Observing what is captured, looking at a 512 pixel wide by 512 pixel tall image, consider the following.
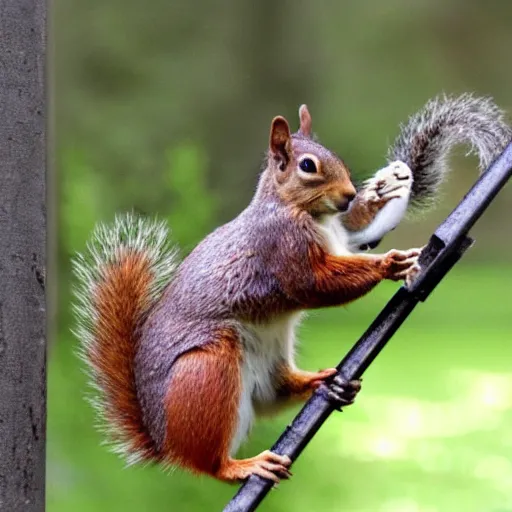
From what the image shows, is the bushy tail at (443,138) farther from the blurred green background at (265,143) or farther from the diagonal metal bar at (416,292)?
the blurred green background at (265,143)

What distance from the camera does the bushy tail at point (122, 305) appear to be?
37.8 inches

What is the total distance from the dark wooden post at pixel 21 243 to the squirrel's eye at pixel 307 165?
29 centimetres

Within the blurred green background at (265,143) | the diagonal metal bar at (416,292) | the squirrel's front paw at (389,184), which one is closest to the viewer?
the diagonal metal bar at (416,292)

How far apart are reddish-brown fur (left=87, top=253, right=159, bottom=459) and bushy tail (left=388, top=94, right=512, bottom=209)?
342 millimetres

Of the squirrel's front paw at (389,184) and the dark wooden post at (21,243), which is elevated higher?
the squirrel's front paw at (389,184)

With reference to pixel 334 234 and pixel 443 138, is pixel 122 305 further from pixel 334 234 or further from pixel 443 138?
pixel 443 138

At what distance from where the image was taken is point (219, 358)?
0.86 metres

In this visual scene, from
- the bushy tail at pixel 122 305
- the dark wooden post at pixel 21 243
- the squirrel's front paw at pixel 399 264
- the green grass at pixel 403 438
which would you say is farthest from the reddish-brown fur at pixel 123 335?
the squirrel's front paw at pixel 399 264

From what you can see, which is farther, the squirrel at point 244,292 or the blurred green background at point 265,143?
the blurred green background at point 265,143

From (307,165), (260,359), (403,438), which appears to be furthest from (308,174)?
(403,438)

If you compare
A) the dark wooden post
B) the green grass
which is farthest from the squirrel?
the green grass

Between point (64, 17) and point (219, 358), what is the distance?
2.20 ft

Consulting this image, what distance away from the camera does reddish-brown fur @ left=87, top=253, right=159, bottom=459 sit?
958 mm

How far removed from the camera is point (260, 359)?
2.96 feet
